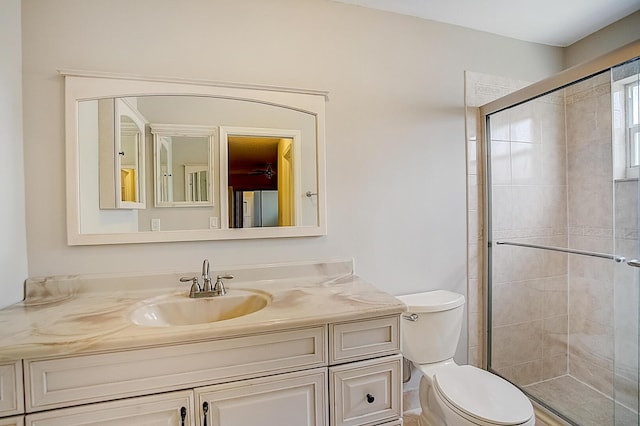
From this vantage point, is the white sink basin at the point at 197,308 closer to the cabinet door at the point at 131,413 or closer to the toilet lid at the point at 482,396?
the cabinet door at the point at 131,413

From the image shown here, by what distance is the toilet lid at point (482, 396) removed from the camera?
4.04 ft

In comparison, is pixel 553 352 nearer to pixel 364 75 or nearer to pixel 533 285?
pixel 533 285

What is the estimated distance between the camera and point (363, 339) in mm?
1200

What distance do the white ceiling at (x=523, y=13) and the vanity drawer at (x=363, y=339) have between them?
5.48 feet

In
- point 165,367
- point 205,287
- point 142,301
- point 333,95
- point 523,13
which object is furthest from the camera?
point 523,13

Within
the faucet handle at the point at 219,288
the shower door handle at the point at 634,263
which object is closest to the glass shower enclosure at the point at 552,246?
the shower door handle at the point at 634,263

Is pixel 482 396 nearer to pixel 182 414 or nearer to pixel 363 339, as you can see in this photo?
pixel 363 339

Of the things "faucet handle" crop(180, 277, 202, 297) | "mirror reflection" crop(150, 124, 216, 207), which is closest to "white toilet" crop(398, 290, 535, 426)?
"faucet handle" crop(180, 277, 202, 297)

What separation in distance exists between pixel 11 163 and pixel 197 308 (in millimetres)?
947

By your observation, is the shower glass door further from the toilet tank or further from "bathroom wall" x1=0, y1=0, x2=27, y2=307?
"bathroom wall" x1=0, y1=0, x2=27, y2=307

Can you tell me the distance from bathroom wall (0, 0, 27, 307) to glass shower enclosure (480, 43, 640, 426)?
2.40 meters

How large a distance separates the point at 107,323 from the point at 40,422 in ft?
0.96

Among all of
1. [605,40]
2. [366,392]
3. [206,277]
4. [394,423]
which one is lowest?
[394,423]

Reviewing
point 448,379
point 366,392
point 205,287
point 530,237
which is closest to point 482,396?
point 448,379
